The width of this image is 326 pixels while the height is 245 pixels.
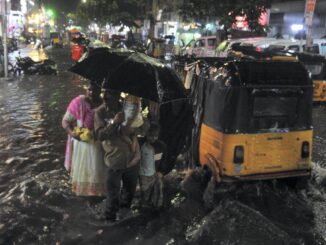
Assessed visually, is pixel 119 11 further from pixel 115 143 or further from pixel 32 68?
pixel 115 143

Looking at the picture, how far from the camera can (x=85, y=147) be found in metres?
5.05

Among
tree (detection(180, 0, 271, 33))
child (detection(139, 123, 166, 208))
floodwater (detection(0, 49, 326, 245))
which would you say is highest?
tree (detection(180, 0, 271, 33))

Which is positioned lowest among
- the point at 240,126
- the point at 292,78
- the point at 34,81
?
the point at 34,81

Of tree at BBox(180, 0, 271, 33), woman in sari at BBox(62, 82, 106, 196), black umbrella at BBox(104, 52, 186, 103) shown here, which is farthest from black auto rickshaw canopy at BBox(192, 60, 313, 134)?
tree at BBox(180, 0, 271, 33)

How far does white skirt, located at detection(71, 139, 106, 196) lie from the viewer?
5082 mm

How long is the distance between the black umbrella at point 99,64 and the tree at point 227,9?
17.7 meters

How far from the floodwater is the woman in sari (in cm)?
45

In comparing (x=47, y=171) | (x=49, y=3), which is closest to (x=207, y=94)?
(x=47, y=171)

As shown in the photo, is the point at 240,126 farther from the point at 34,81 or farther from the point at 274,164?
the point at 34,81

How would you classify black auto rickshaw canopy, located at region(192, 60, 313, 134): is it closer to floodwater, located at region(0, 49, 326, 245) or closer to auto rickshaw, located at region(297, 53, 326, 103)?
floodwater, located at region(0, 49, 326, 245)

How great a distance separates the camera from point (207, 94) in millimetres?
6148

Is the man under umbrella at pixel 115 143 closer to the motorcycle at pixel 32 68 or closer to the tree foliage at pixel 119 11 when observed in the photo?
the motorcycle at pixel 32 68

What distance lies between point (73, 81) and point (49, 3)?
55.2 m

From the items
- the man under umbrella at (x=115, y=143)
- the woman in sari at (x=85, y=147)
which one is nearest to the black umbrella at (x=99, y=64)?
the woman in sari at (x=85, y=147)
